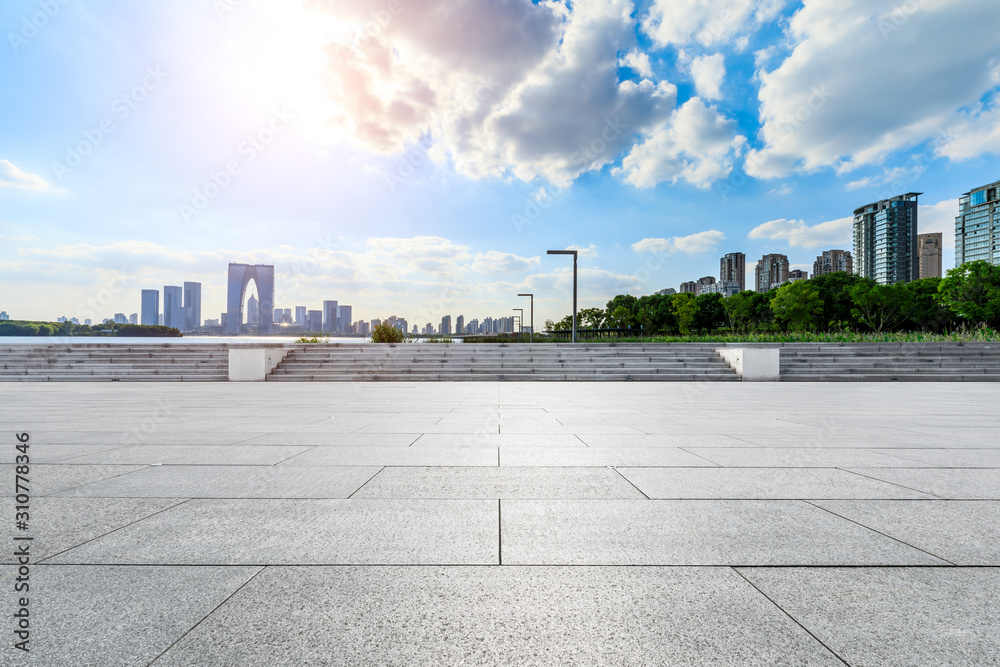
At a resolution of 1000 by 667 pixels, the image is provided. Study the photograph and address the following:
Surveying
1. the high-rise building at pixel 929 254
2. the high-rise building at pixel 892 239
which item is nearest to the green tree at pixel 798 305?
the high-rise building at pixel 892 239

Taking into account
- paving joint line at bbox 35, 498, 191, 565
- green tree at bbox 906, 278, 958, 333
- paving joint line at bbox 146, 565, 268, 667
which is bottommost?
paving joint line at bbox 35, 498, 191, 565

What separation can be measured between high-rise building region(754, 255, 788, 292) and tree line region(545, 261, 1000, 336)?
74.6 meters

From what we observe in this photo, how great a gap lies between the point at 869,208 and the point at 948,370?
5187 inches

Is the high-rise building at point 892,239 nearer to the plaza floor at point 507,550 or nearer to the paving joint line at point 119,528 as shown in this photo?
the plaza floor at point 507,550

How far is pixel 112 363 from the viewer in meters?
18.6

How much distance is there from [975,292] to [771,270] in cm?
9891

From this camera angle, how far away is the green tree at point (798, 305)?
50.2 m

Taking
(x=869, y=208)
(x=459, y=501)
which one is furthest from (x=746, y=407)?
(x=869, y=208)

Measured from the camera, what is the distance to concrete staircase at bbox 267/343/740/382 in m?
17.7

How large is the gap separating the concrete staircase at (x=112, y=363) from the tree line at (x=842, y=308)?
119ft

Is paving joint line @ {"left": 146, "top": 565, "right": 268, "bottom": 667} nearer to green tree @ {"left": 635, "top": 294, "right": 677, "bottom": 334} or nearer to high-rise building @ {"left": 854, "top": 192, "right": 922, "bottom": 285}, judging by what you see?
green tree @ {"left": 635, "top": 294, "right": 677, "bottom": 334}

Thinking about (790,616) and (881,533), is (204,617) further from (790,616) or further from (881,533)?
(881,533)

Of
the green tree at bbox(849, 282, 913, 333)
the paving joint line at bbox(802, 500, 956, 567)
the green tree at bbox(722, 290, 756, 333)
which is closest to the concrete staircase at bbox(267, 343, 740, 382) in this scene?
the paving joint line at bbox(802, 500, 956, 567)

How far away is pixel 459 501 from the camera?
353 cm
